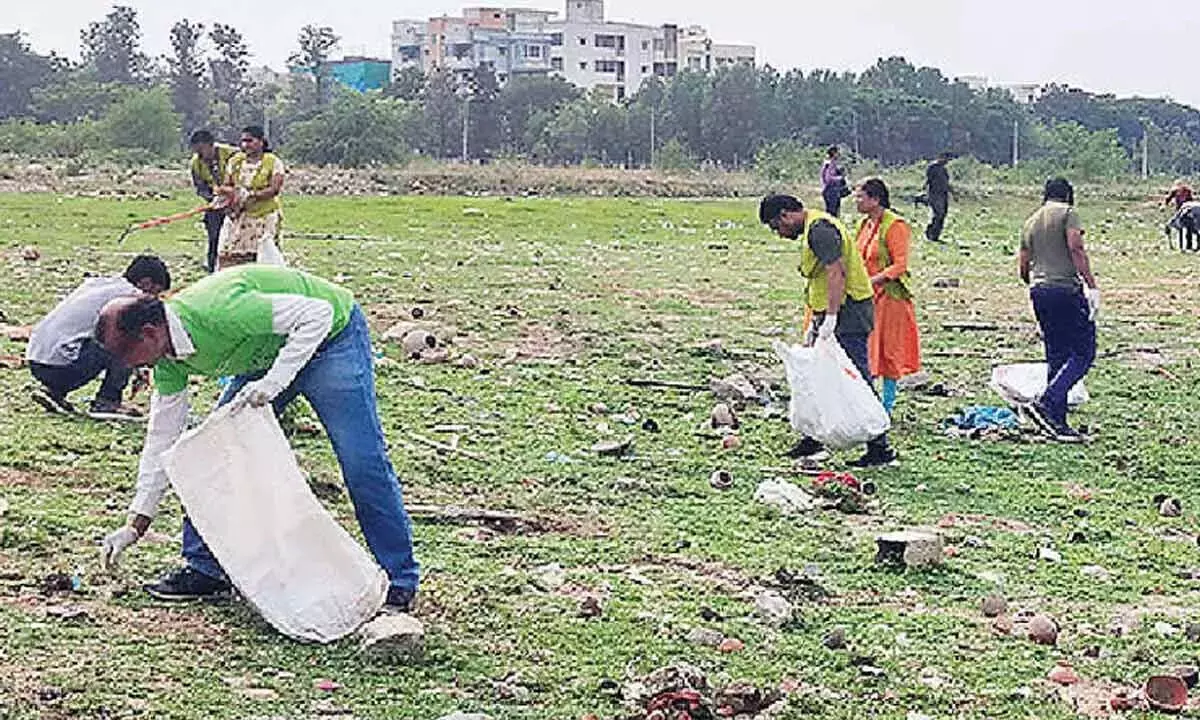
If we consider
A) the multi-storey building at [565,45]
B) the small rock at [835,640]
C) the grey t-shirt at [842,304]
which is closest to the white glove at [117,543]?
the small rock at [835,640]

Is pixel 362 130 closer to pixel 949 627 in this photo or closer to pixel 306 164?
pixel 306 164

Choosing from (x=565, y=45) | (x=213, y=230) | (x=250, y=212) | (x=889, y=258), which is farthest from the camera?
(x=565, y=45)

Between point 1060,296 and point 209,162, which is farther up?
point 209,162

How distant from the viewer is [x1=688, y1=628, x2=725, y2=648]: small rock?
6102 millimetres

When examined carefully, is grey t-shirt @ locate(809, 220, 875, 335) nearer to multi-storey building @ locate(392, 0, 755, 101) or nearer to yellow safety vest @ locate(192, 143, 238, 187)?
yellow safety vest @ locate(192, 143, 238, 187)

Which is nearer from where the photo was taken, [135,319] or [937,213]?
[135,319]

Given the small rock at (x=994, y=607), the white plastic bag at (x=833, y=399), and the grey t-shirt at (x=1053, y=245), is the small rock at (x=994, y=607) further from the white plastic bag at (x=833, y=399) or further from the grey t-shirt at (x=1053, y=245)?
the grey t-shirt at (x=1053, y=245)

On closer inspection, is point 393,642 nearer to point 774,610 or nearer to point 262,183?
point 774,610

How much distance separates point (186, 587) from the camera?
6.38 meters

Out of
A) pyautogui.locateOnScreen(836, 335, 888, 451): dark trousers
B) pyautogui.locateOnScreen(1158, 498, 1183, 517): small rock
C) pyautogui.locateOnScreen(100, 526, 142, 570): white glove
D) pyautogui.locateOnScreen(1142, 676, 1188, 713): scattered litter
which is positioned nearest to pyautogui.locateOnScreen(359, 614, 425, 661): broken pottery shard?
pyautogui.locateOnScreen(100, 526, 142, 570): white glove

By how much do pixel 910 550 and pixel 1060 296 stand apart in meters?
3.96

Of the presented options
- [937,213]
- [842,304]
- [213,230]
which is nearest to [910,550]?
[842,304]

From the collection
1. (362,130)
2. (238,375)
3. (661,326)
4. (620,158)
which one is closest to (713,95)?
(620,158)

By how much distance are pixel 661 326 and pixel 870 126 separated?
6427 cm
